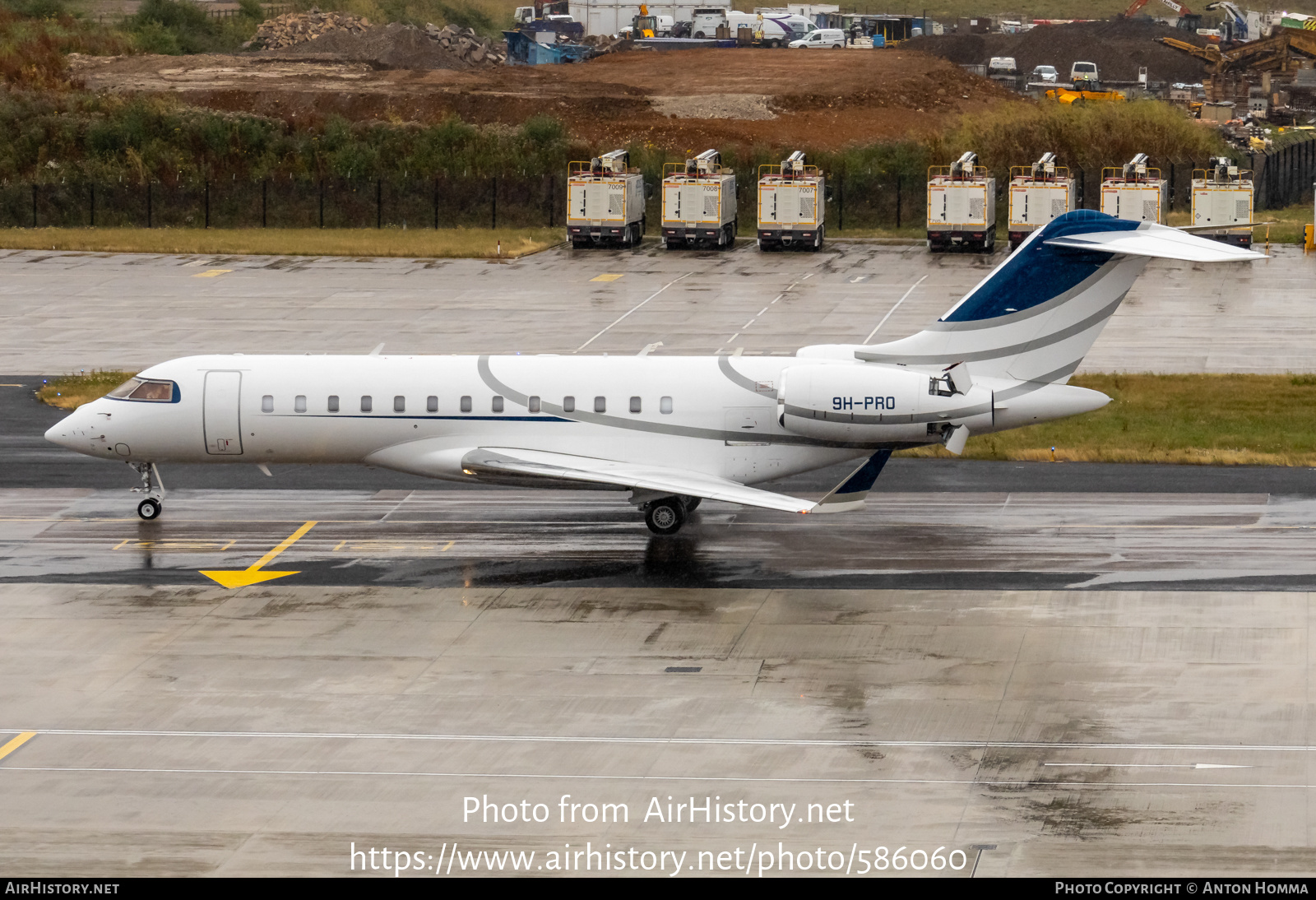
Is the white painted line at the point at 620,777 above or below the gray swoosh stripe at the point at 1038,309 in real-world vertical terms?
below

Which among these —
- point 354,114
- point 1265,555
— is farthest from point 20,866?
point 354,114

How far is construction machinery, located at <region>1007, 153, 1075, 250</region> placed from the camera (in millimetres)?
70625

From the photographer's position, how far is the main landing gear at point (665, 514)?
31.7 meters

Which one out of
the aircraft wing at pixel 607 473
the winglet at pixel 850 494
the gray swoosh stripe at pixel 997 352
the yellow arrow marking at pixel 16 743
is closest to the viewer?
the yellow arrow marking at pixel 16 743

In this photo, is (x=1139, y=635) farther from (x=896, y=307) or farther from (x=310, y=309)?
(x=310, y=309)

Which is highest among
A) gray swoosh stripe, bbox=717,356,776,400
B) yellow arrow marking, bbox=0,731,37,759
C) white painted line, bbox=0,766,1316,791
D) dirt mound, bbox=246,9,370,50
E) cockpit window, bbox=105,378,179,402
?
dirt mound, bbox=246,9,370,50

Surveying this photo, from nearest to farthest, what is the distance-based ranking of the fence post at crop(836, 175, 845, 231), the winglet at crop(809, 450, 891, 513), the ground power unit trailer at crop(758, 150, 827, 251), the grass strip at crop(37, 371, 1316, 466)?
the winglet at crop(809, 450, 891, 513) → the grass strip at crop(37, 371, 1316, 466) → the ground power unit trailer at crop(758, 150, 827, 251) → the fence post at crop(836, 175, 845, 231)

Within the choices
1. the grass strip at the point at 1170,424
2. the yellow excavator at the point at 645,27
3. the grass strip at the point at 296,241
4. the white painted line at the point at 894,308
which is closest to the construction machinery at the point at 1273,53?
the yellow excavator at the point at 645,27

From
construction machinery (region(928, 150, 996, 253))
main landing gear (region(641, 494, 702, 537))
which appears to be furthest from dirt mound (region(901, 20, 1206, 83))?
main landing gear (region(641, 494, 702, 537))

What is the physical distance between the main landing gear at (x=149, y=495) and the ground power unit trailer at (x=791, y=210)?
135ft

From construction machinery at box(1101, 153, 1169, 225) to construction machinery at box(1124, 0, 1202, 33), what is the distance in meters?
98.4

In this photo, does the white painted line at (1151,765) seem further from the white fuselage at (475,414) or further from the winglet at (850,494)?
the white fuselage at (475,414)

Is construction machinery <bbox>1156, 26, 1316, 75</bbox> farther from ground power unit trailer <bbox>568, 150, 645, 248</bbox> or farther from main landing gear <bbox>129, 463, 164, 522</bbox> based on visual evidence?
main landing gear <bbox>129, 463, 164, 522</bbox>

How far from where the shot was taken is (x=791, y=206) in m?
71.4
